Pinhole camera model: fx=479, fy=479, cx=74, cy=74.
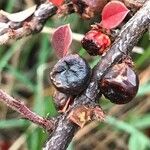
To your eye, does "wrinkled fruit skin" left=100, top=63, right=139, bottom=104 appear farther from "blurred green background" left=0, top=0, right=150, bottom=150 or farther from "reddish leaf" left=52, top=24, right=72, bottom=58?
"blurred green background" left=0, top=0, right=150, bottom=150

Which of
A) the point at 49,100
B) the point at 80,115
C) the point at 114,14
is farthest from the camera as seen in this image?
the point at 49,100

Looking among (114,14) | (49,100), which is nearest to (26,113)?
(114,14)

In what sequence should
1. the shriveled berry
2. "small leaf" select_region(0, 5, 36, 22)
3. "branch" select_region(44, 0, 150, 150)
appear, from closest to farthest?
"branch" select_region(44, 0, 150, 150), the shriveled berry, "small leaf" select_region(0, 5, 36, 22)

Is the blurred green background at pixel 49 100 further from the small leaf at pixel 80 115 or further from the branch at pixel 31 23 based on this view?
the small leaf at pixel 80 115

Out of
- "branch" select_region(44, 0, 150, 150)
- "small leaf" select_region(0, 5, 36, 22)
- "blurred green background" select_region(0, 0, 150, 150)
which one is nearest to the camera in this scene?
"branch" select_region(44, 0, 150, 150)

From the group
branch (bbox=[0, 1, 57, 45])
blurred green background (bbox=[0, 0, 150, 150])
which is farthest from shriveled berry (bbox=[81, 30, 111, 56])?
blurred green background (bbox=[0, 0, 150, 150])

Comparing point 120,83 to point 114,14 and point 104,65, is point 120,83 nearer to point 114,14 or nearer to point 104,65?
point 104,65

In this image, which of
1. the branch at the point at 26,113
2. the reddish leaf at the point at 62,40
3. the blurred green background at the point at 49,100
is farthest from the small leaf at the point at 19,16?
the blurred green background at the point at 49,100
